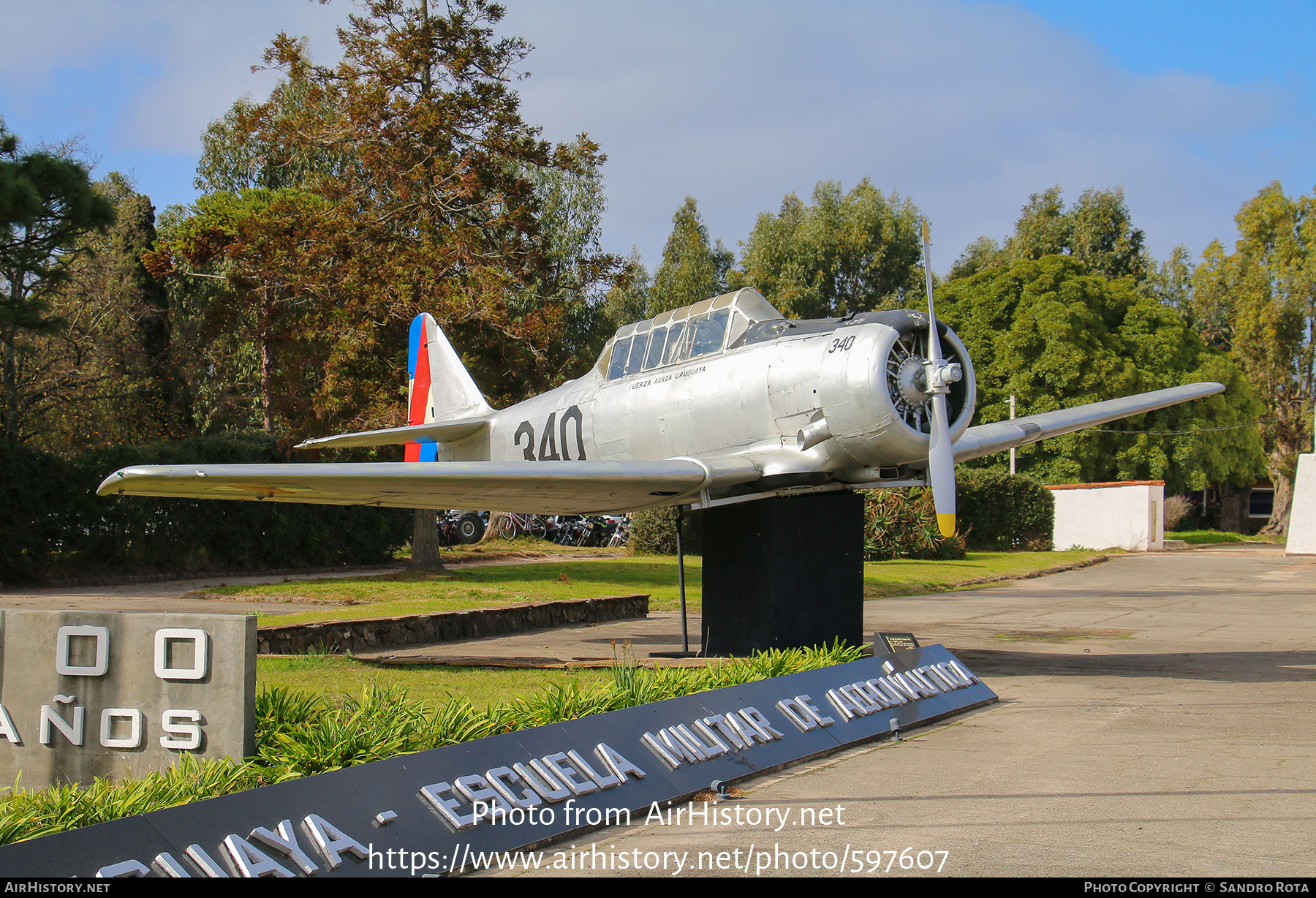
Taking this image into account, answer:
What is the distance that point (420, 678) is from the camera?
9414mm

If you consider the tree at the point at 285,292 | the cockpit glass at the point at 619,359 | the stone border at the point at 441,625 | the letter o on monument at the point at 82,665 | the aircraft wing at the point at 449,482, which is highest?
the tree at the point at 285,292

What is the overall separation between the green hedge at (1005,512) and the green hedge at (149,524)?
21.9 m

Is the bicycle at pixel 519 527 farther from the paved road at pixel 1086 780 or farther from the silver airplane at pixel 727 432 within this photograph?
the paved road at pixel 1086 780

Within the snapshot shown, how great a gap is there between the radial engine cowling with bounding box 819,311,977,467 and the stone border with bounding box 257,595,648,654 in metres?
6.00

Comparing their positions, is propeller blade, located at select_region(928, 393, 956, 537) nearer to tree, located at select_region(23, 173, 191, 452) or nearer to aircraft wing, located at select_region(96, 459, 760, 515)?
aircraft wing, located at select_region(96, 459, 760, 515)

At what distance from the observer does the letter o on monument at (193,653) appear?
470 cm

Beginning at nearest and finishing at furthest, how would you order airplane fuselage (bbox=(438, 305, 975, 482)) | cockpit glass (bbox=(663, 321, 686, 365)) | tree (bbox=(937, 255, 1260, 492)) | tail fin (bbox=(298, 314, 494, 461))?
airplane fuselage (bbox=(438, 305, 975, 482))
cockpit glass (bbox=(663, 321, 686, 365))
tail fin (bbox=(298, 314, 494, 461))
tree (bbox=(937, 255, 1260, 492))

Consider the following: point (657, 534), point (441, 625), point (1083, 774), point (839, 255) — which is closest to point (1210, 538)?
point (839, 255)

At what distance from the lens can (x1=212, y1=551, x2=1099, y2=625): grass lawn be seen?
1591 cm

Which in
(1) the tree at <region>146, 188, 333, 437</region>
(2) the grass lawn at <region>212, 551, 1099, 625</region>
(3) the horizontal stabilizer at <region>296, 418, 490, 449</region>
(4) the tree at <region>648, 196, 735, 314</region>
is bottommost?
(2) the grass lawn at <region>212, 551, 1099, 625</region>

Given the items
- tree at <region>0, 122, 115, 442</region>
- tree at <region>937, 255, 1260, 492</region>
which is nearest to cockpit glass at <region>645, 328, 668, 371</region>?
tree at <region>0, 122, 115, 442</region>

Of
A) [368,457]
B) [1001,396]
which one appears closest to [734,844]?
[368,457]

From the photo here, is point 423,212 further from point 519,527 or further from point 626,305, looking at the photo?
point 626,305

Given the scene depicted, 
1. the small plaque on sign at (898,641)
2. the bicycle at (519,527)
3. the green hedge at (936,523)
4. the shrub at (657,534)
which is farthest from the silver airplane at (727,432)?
the bicycle at (519,527)
